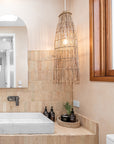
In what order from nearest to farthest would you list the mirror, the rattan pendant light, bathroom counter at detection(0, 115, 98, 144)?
1. bathroom counter at detection(0, 115, 98, 144)
2. the rattan pendant light
3. the mirror

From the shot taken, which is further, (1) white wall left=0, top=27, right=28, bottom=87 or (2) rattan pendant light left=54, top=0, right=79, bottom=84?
(1) white wall left=0, top=27, right=28, bottom=87

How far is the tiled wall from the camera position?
248 centimetres

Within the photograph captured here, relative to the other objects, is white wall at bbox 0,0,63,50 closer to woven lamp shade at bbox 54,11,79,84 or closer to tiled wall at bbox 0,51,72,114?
tiled wall at bbox 0,51,72,114

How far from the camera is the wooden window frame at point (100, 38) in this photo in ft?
6.14

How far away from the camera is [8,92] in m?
2.47

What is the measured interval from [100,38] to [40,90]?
1.05m

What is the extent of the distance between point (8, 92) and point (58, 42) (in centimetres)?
90

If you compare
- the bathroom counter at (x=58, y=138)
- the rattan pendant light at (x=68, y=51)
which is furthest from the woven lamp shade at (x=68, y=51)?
the bathroom counter at (x=58, y=138)

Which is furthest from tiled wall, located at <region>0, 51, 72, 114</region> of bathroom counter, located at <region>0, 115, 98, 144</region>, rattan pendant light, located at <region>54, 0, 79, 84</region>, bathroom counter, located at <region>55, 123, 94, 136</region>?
bathroom counter, located at <region>0, 115, 98, 144</region>

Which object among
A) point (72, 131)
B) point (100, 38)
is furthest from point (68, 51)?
point (72, 131)

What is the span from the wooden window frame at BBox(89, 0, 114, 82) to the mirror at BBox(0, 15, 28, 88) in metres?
0.91

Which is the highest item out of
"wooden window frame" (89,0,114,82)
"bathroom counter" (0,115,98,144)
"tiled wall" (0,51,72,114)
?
"wooden window frame" (89,0,114,82)

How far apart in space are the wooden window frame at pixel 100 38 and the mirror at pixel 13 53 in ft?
2.99

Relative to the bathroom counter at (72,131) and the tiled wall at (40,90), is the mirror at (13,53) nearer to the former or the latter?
the tiled wall at (40,90)
